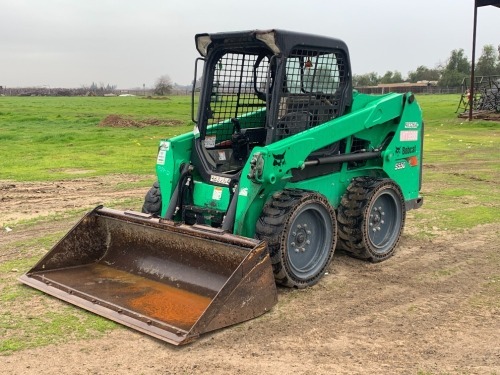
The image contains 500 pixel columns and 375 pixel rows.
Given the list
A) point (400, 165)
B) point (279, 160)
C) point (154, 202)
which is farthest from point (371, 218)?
point (154, 202)

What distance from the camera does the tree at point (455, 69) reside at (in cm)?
8775

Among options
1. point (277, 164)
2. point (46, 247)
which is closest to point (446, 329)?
point (277, 164)

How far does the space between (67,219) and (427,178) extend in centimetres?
727

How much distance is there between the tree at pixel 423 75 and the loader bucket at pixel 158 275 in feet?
332

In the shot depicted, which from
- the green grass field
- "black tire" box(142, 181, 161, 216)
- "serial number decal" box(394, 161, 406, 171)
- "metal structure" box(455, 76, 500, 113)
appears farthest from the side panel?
"metal structure" box(455, 76, 500, 113)

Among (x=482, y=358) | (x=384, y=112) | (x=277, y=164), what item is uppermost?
(x=384, y=112)

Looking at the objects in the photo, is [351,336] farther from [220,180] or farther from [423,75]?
[423,75]

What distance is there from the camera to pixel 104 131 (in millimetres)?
23969

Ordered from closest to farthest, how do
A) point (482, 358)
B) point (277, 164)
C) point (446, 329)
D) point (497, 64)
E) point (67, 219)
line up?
point (482, 358) → point (446, 329) → point (277, 164) → point (67, 219) → point (497, 64)

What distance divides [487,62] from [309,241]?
83.0 meters

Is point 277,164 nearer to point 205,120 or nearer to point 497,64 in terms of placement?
point 205,120

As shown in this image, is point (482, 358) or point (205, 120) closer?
point (482, 358)

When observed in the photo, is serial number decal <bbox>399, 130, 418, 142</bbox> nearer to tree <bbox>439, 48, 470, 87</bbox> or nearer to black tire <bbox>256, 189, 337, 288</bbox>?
black tire <bbox>256, 189, 337, 288</bbox>

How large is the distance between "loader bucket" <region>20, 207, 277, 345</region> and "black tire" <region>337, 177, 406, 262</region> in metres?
1.67
